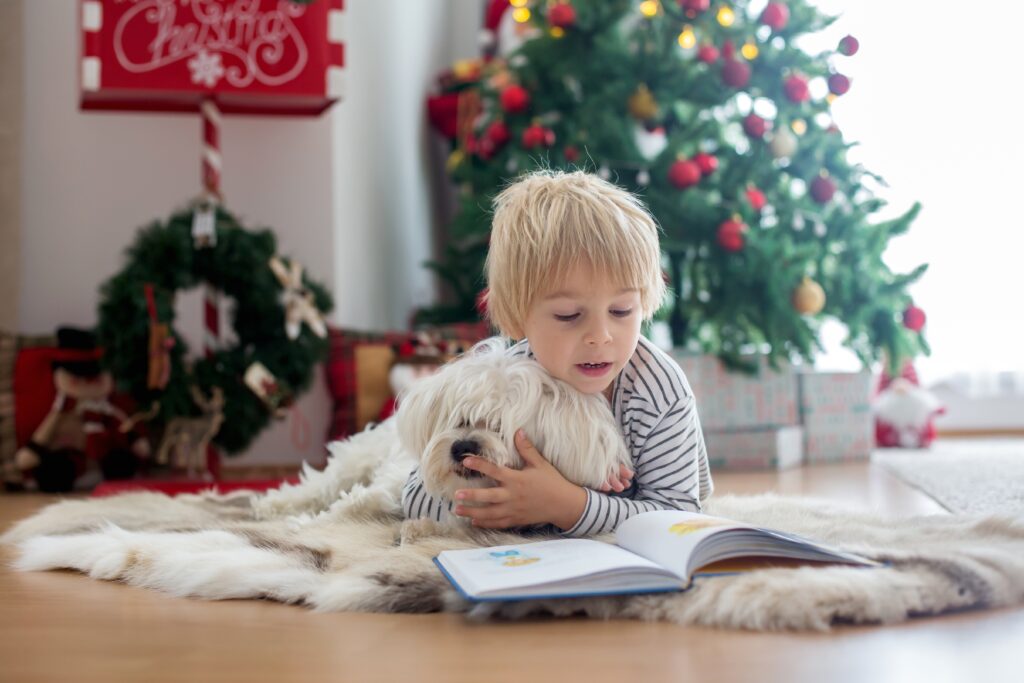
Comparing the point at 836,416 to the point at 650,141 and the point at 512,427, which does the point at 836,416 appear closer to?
the point at 650,141

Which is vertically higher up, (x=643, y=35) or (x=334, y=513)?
(x=643, y=35)

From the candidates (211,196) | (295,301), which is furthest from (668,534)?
(211,196)

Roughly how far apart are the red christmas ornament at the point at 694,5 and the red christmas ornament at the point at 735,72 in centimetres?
16

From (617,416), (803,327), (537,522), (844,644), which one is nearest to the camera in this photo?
(844,644)

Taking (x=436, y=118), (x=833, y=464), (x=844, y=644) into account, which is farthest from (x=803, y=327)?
(x=844, y=644)

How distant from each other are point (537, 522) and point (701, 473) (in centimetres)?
40

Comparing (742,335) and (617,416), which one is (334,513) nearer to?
(617,416)

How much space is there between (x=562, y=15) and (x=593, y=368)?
1.96 metres

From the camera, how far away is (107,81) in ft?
8.12

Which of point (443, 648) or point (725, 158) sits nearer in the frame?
point (443, 648)

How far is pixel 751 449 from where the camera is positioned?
9.64 ft

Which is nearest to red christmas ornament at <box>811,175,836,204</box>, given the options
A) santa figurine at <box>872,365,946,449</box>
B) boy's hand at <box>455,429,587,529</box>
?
santa figurine at <box>872,365,946,449</box>

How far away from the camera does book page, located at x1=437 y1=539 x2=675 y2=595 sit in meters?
0.96

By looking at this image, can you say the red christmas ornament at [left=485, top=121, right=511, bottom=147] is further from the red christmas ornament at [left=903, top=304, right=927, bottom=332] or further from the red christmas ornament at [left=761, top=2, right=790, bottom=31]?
the red christmas ornament at [left=903, top=304, right=927, bottom=332]
